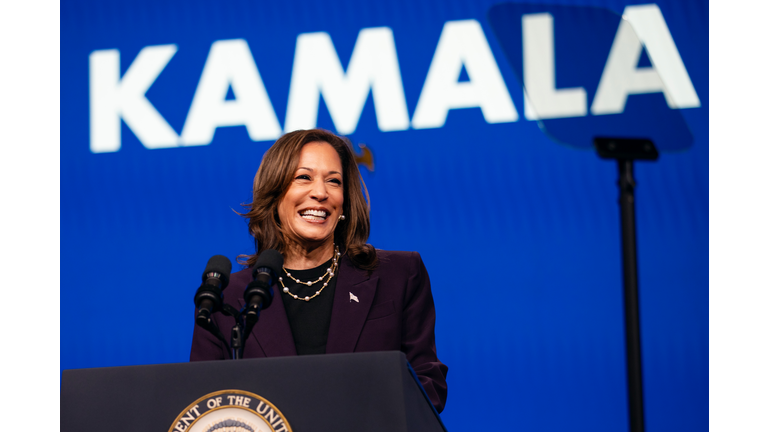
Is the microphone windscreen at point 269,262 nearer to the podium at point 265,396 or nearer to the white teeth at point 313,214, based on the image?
the podium at point 265,396

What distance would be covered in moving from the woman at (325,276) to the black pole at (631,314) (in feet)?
1.57

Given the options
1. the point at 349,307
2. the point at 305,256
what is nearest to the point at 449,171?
the point at 305,256

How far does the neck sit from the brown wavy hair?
0.03 meters

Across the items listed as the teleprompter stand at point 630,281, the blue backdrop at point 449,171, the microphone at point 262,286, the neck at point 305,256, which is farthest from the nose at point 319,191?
the blue backdrop at point 449,171

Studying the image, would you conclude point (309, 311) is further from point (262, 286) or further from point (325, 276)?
point (262, 286)

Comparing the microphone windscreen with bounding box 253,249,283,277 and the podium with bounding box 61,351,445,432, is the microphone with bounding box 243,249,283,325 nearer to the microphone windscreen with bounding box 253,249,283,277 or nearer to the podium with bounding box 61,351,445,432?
the microphone windscreen with bounding box 253,249,283,277

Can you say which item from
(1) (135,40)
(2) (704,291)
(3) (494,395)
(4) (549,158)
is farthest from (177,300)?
(2) (704,291)

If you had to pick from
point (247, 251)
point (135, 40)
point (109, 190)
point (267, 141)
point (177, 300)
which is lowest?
point (177, 300)

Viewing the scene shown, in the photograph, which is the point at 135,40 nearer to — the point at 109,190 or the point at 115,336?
the point at 109,190

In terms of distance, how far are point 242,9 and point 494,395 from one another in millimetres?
2155

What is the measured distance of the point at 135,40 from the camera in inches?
129

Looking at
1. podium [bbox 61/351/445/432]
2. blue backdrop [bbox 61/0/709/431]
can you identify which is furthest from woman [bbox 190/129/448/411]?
blue backdrop [bbox 61/0/709/431]

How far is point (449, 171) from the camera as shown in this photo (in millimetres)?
3027

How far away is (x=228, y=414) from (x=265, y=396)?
0.07 m
